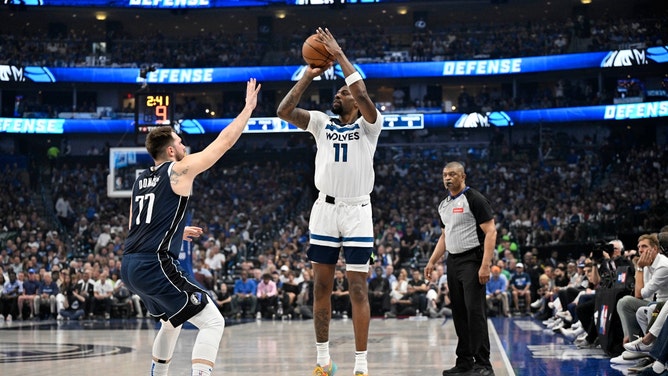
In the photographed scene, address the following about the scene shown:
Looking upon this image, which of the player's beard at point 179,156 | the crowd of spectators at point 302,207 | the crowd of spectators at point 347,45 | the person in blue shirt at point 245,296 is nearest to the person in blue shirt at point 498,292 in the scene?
the crowd of spectators at point 302,207

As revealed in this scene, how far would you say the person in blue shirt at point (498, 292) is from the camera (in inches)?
862

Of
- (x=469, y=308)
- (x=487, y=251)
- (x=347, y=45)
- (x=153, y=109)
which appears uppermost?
(x=347, y=45)

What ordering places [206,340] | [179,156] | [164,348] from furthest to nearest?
[179,156], [164,348], [206,340]

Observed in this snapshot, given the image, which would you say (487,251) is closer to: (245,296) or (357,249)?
(357,249)

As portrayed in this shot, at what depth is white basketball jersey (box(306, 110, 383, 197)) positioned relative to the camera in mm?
7422

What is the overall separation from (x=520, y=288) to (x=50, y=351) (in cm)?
1364

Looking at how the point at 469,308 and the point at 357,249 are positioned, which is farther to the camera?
the point at 469,308

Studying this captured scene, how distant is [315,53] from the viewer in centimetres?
745

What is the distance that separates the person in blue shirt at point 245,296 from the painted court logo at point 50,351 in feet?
31.3

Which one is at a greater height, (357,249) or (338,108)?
(338,108)

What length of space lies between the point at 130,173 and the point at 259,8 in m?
25.5

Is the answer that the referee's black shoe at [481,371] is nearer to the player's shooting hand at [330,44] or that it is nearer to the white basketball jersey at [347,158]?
the white basketball jersey at [347,158]

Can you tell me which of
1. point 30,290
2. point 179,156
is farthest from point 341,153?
point 30,290

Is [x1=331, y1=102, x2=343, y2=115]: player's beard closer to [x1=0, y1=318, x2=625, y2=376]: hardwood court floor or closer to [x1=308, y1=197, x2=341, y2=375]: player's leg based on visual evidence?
[x1=308, y1=197, x2=341, y2=375]: player's leg
